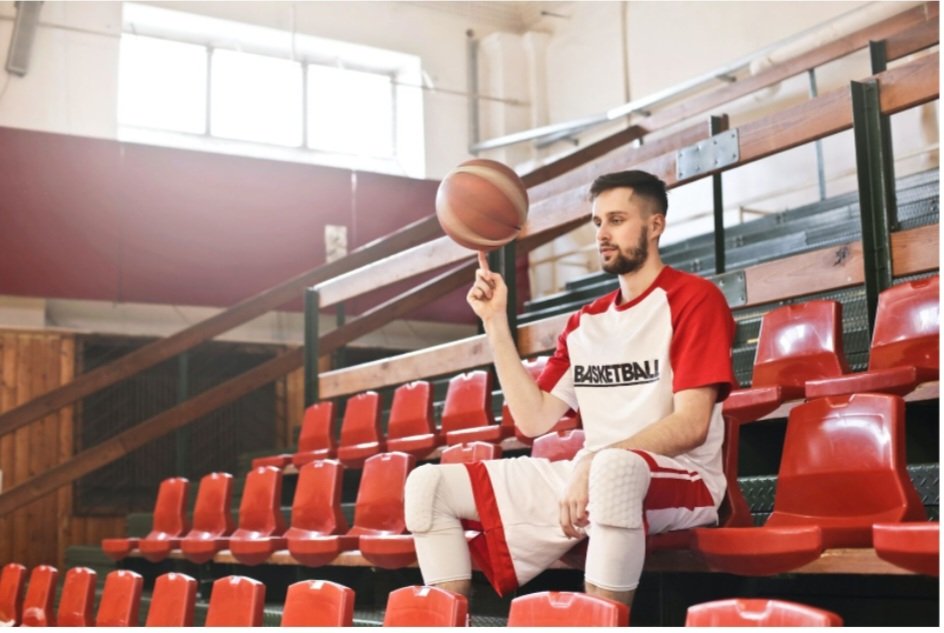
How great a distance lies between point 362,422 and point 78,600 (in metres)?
1.47

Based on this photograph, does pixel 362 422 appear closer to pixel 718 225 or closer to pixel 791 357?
pixel 718 225

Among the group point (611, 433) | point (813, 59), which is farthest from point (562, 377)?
point (813, 59)

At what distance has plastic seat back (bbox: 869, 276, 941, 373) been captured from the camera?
276 centimetres

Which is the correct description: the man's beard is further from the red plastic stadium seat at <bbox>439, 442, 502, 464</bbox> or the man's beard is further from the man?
the red plastic stadium seat at <bbox>439, 442, 502, 464</bbox>

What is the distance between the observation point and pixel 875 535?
81.4 inches

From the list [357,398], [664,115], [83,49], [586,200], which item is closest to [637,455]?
[586,200]

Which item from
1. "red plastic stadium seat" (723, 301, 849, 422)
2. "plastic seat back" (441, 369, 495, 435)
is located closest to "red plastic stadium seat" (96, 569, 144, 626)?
"plastic seat back" (441, 369, 495, 435)

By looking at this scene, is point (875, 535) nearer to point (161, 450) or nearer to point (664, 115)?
point (664, 115)

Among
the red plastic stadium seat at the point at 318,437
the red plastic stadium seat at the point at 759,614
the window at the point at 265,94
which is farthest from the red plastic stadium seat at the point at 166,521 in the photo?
the window at the point at 265,94

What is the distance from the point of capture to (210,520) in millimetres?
4949

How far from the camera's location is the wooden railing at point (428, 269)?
12.0 ft

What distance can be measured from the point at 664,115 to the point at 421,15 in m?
3.96

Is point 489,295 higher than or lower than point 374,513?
higher

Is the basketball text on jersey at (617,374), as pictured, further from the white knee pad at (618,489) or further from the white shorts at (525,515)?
the white knee pad at (618,489)
